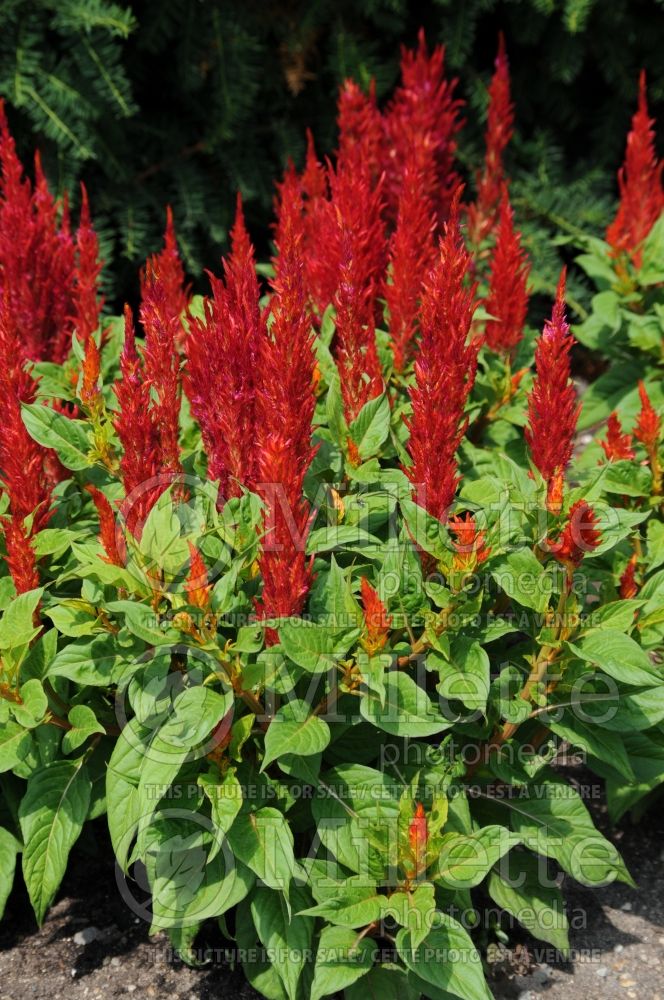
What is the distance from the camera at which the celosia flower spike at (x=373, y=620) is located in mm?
2061

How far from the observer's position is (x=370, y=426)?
2520mm

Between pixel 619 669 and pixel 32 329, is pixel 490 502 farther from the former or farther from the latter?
pixel 32 329

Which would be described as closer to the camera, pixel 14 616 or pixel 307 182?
pixel 14 616

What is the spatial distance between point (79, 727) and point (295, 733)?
1.77ft

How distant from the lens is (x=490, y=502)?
8.23 ft

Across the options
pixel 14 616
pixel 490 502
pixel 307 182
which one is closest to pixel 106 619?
pixel 14 616

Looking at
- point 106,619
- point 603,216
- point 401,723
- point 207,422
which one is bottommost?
point 401,723

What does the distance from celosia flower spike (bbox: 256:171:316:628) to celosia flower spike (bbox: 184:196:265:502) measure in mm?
93

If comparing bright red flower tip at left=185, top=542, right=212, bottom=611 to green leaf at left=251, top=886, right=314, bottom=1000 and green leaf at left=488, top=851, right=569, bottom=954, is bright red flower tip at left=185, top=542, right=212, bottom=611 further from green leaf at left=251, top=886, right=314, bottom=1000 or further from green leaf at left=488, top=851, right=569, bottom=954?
green leaf at left=488, top=851, right=569, bottom=954

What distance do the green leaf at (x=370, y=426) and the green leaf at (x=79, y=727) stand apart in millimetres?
857

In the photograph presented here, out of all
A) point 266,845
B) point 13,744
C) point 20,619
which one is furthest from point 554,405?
point 13,744

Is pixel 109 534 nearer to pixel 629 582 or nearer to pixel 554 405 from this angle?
pixel 554 405

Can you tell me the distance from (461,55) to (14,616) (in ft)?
11.1

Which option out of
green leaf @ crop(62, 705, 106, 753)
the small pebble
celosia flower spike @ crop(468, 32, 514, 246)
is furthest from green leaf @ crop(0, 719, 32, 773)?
celosia flower spike @ crop(468, 32, 514, 246)
